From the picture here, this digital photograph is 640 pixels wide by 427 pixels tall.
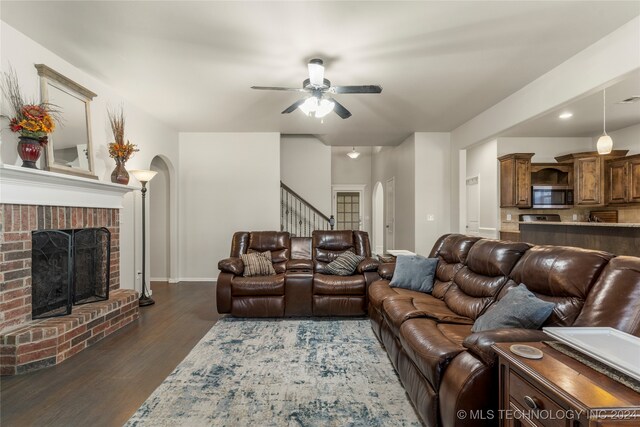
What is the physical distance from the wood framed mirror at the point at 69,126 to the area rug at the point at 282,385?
2167mm

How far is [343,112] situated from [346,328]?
7.73 ft

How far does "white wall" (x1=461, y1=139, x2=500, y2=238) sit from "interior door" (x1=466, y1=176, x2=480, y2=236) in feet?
0.30

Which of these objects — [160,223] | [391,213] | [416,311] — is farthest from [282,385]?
[391,213]

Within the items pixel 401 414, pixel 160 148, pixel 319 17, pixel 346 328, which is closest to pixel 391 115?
pixel 319 17

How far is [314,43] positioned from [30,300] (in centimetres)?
325

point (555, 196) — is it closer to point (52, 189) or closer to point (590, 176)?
point (590, 176)

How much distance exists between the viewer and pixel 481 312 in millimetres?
2334

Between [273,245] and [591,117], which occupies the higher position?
[591,117]

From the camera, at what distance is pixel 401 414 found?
1.96m

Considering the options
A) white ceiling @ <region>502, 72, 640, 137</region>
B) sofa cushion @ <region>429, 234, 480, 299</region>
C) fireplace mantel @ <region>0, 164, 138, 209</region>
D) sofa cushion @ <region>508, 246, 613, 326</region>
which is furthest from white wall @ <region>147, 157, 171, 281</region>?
white ceiling @ <region>502, 72, 640, 137</region>

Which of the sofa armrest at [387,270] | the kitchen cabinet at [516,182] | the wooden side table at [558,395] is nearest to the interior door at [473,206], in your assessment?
the kitchen cabinet at [516,182]

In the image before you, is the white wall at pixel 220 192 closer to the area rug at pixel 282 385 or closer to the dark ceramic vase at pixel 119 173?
the dark ceramic vase at pixel 119 173

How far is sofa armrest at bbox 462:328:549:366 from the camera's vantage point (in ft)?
4.90

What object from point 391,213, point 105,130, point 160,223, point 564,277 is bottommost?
point 564,277
